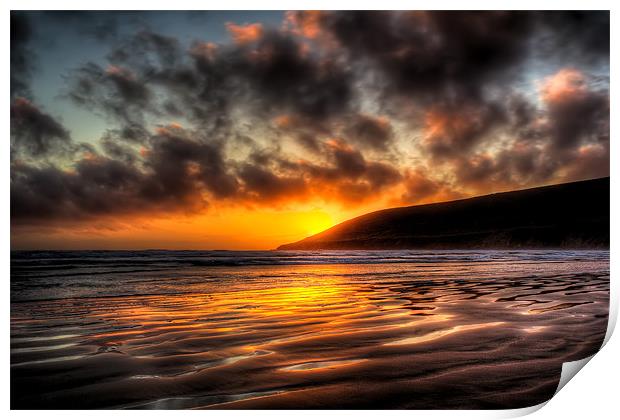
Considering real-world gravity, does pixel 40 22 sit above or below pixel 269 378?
above

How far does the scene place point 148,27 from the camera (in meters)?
4.95

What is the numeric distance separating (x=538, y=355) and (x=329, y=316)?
167cm

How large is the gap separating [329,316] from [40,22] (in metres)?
4.24

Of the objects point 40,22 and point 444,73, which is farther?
point 444,73

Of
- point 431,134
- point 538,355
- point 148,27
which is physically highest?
point 148,27

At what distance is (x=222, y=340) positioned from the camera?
10.2 ft
